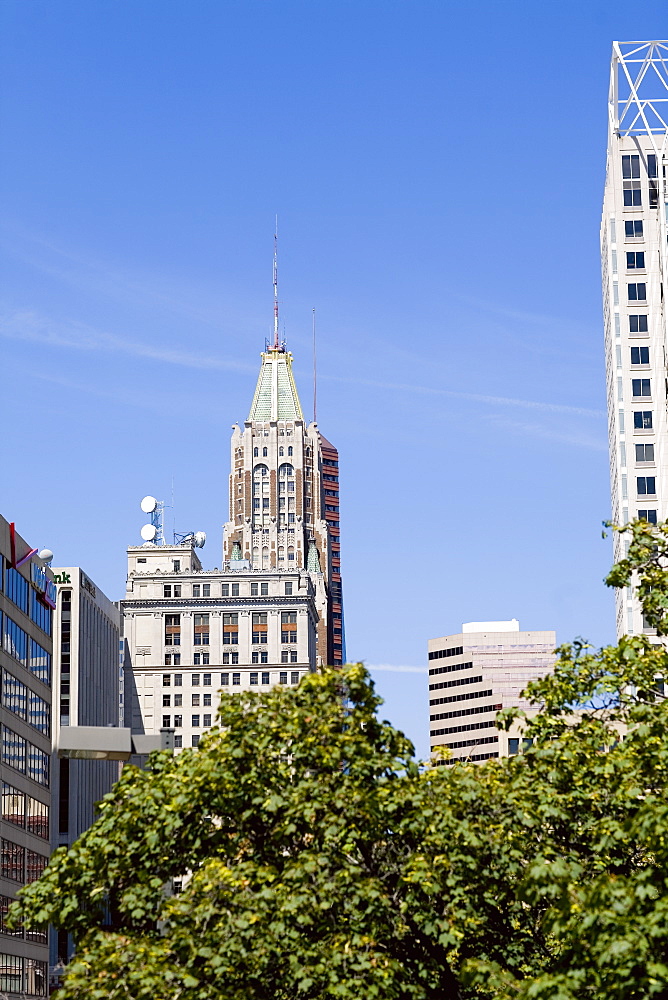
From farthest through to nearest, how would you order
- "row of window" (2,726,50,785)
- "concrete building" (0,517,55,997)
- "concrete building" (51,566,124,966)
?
1. "concrete building" (51,566,124,966)
2. "row of window" (2,726,50,785)
3. "concrete building" (0,517,55,997)

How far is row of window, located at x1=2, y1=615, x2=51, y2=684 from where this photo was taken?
89.8 metres

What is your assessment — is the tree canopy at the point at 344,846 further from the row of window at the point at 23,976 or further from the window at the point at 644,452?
the window at the point at 644,452

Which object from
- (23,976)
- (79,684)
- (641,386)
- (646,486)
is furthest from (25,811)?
(79,684)

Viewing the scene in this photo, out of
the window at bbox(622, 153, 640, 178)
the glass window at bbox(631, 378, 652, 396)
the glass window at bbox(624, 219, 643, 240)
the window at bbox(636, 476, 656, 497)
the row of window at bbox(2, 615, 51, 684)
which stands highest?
the window at bbox(622, 153, 640, 178)

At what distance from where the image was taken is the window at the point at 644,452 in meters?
124

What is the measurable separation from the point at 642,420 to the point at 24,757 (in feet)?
185

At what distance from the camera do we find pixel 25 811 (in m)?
95.8

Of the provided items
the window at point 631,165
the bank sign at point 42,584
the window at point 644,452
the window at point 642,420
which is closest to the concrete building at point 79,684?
the bank sign at point 42,584

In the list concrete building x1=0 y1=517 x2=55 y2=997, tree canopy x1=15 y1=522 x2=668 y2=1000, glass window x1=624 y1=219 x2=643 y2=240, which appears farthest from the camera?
glass window x1=624 y1=219 x2=643 y2=240

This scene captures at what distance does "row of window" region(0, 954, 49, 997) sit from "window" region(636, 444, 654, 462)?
190 ft

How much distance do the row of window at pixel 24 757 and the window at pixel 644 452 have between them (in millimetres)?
51244

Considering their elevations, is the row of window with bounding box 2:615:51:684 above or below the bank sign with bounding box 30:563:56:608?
below

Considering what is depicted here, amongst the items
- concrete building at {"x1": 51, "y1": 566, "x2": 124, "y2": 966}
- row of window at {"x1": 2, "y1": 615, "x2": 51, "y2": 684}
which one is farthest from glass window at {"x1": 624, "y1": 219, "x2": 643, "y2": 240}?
concrete building at {"x1": 51, "y1": 566, "x2": 124, "y2": 966}

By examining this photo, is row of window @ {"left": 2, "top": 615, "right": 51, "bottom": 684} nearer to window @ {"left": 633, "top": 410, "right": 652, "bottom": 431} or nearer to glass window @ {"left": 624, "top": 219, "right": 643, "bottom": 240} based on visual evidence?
window @ {"left": 633, "top": 410, "right": 652, "bottom": 431}
